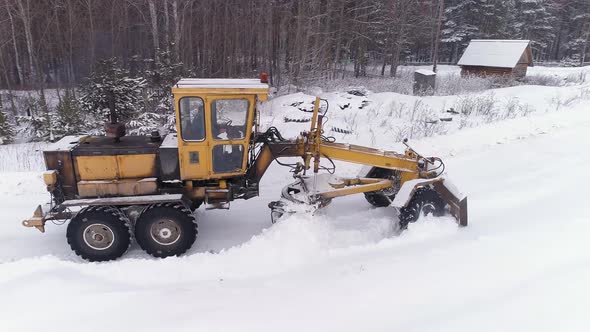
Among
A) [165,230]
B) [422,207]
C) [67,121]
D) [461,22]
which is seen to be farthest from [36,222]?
[461,22]

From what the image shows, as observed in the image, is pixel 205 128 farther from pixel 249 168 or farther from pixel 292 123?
pixel 292 123

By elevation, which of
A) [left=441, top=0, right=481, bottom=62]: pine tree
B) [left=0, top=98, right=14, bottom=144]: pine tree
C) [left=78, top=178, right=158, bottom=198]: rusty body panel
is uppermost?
[left=441, top=0, right=481, bottom=62]: pine tree

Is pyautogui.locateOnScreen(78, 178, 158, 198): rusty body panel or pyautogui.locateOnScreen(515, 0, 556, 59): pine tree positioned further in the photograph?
pyautogui.locateOnScreen(515, 0, 556, 59): pine tree

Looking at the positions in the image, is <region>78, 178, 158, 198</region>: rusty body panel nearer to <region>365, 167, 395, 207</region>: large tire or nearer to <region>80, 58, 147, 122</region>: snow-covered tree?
<region>365, 167, 395, 207</region>: large tire

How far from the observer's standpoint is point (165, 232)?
5.64 metres

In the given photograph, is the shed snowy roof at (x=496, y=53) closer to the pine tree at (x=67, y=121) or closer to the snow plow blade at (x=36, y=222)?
the pine tree at (x=67, y=121)

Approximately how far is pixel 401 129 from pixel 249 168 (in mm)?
7145

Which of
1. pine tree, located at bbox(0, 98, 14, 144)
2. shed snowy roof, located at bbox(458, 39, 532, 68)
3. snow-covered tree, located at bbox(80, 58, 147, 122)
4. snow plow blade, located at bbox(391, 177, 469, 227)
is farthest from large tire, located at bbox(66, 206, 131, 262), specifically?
shed snowy roof, located at bbox(458, 39, 532, 68)

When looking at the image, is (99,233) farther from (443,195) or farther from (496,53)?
(496,53)

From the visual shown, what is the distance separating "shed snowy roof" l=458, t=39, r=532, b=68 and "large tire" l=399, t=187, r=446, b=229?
24.5 m

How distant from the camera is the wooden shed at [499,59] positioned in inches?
1064

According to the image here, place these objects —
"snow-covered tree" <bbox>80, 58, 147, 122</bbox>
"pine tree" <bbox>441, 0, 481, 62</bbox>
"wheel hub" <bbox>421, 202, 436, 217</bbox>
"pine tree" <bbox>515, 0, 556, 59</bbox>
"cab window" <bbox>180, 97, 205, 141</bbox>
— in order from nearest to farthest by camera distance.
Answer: "cab window" <bbox>180, 97, 205, 141</bbox>
"wheel hub" <bbox>421, 202, 436, 217</bbox>
"snow-covered tree" <bbox>80, 58, 147, 122</bbox>
"pine tree" <bbox>441, 0, 481, 62</bbox>
"pine tree" <bbox>515, 0, 556, 59</bbox>

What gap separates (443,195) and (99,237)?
5019 mm

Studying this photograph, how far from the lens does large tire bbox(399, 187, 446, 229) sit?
608 centimetres
